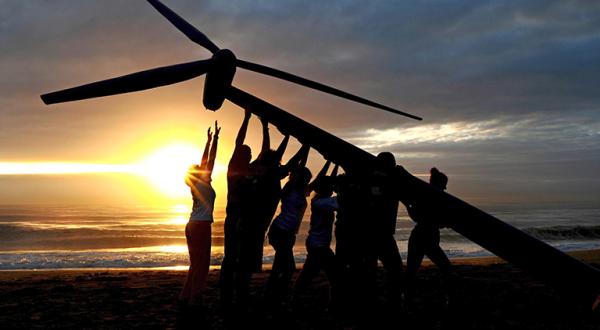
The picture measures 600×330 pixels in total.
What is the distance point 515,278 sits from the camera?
1268 cm

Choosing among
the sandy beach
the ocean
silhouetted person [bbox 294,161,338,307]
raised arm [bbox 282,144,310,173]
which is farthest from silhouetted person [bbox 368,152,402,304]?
the ocean

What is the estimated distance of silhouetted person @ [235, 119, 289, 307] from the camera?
6.55m

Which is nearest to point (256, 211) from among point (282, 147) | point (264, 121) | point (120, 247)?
point (282, 147)

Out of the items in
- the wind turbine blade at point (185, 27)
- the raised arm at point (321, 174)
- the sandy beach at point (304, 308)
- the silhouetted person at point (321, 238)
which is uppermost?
the wind turbine blade at point (185, 27)

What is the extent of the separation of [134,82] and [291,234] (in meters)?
3.55

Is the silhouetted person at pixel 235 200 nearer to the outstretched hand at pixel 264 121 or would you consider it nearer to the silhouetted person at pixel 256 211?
the silhouetted person at pixel 256 211

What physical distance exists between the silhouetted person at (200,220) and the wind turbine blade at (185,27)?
166cm

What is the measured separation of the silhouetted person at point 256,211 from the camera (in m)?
6.55

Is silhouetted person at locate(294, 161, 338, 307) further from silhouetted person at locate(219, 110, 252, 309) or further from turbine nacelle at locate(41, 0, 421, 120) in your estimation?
turbine nacelle at locate(41, 0, 421, 120)

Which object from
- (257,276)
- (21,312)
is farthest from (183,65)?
(257,276)

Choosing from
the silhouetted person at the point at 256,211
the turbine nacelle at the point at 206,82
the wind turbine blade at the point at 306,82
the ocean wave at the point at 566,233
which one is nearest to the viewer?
the turbine nacelle at the point at 206,82

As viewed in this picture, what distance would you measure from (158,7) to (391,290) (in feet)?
19.8

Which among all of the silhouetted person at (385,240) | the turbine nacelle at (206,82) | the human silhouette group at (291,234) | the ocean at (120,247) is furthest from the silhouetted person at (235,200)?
the ocean at (120,247)

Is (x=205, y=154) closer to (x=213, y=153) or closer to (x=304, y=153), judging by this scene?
(x=213, y=153)
